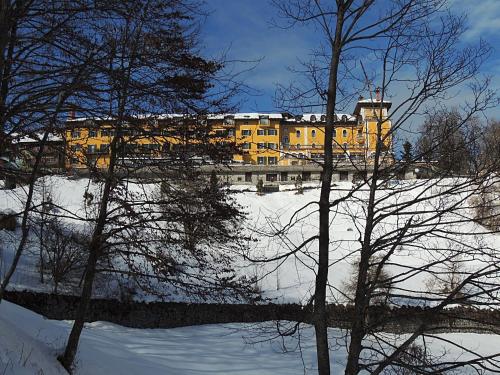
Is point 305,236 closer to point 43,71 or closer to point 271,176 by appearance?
point 43,71

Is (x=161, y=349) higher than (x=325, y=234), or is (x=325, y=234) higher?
(x=325, y=234)

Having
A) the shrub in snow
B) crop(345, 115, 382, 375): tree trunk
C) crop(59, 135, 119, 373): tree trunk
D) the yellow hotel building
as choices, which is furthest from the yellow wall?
the shrub in snow

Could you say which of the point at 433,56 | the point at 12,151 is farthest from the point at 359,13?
the point at 12,151

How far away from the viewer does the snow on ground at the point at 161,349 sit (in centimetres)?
802

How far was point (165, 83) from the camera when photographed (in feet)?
25.6

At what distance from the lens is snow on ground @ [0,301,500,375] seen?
8023mm

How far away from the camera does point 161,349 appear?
16953 millimetres

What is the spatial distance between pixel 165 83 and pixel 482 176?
4.81 meters

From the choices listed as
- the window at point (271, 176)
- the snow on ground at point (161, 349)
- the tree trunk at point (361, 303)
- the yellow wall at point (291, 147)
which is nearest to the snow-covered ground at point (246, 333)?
the snow on ground at point (161, 349)

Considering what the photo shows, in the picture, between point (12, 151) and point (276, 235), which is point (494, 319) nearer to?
point (276, 235)

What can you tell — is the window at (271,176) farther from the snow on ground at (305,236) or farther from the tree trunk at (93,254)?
the tree trunk at (93,254)

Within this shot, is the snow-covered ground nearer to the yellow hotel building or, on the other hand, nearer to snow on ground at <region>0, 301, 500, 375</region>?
snow on ground at <region>0, 301, 500, 375</region>

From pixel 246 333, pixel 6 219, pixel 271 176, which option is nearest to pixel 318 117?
pixel 6 219

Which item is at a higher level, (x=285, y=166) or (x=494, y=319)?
(x=285, y=166)
